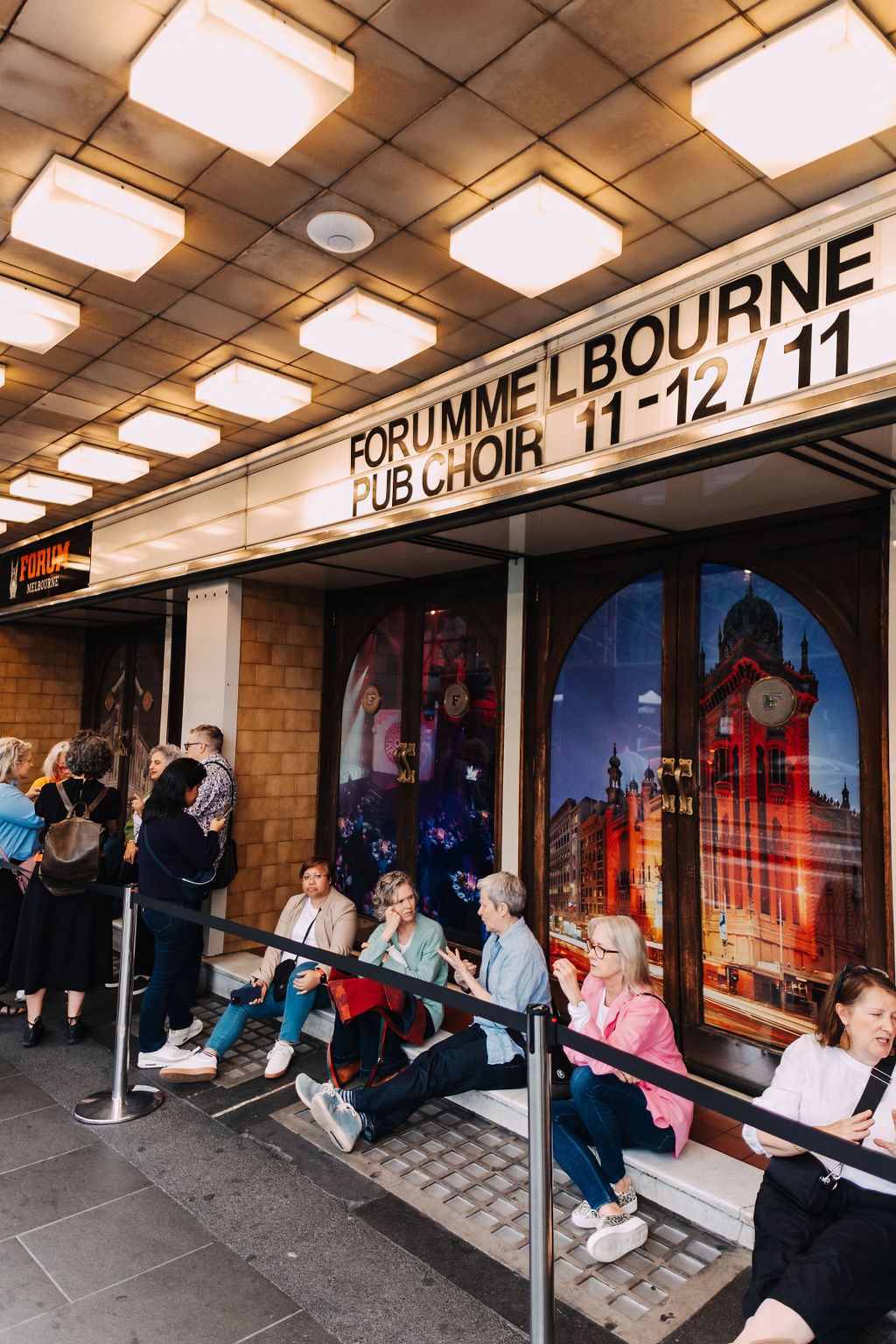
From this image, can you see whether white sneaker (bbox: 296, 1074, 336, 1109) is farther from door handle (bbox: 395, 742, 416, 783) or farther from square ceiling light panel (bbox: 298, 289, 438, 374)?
square ceiling light panel (bbox: 298, 289, 438, 374)

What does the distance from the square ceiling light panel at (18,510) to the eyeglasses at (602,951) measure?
240 inches

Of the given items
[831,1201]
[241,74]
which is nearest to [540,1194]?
[831,1201]

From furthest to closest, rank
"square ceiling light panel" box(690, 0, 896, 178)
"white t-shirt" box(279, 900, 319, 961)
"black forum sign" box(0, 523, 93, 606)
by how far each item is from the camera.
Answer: "black forum sign" box(0, 523, 93, 606) → "white t-shirt" box(279, 900, 319, 961) → "square ceiling light panel" box(690, 0, 896, 178)

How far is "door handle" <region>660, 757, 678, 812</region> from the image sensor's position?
162 inches

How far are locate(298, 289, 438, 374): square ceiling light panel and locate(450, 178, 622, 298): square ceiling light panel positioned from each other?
576 millimetres

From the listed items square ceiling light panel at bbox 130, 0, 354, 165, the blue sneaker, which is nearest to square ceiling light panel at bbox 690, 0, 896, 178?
square ceiling light panel at bbox 130, 0, 354, 165

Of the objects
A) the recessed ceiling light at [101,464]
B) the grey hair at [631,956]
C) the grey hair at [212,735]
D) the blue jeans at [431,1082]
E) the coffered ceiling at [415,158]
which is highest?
the recessed ceiling light at [101,464]

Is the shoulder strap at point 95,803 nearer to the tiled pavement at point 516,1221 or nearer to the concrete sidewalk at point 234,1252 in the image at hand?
the concrete sidewalk at point 234,1252

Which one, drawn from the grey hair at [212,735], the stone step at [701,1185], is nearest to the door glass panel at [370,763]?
the grey hair at [212,735]

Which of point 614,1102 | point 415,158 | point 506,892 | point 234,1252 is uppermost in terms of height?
point 415,158

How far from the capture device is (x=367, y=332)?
11.6ft

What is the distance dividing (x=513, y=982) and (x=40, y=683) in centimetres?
785

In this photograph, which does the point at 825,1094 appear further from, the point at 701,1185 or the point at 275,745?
the point at 275,745

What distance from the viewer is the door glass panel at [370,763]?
5.86m
